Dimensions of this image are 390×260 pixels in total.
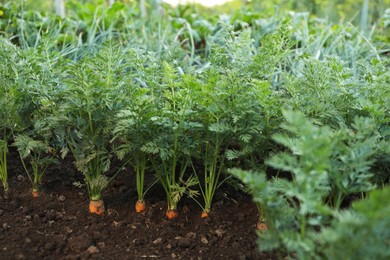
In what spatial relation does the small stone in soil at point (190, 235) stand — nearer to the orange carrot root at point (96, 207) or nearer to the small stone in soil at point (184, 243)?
the small stone in soil at point (184, 243)

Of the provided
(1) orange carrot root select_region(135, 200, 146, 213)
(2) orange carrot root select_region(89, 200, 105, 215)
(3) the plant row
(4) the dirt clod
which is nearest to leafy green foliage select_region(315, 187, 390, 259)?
(3) the plant row

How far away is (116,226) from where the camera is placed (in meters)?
2.26

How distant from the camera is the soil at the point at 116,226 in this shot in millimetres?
2041

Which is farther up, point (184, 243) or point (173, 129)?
point (173, 129)

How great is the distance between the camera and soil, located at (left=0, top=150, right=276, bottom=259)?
2041 millimetres

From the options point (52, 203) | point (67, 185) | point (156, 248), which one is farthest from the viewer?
point (67, 185)

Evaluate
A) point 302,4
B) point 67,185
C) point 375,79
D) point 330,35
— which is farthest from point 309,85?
point 302,4

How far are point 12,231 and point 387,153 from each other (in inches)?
67.3

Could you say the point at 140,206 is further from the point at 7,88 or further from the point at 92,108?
the point at 7,88

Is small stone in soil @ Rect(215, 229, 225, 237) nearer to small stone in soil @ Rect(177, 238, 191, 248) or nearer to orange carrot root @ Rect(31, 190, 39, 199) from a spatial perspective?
small stone in soil @ Rect(177, 238, 191, 248)

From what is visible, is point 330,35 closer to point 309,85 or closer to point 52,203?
point 309,85

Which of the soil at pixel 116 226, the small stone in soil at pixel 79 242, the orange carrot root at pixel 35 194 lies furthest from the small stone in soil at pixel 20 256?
the orange carrot root at pixel 35 194

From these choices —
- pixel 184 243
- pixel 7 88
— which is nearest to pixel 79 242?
pixel 184 243

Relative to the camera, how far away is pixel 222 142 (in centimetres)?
226
